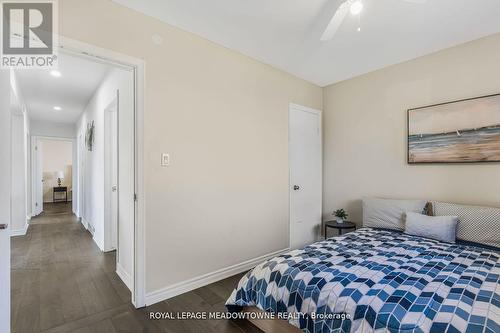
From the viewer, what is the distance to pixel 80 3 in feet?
6.02

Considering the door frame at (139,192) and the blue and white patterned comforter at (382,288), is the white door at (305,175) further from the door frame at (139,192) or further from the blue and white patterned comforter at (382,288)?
the door frame at (139,192)

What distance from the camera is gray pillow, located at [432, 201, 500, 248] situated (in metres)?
2.19

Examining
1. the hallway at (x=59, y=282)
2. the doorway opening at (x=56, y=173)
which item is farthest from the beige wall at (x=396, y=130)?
the doorway opening at (x=56, y=173)

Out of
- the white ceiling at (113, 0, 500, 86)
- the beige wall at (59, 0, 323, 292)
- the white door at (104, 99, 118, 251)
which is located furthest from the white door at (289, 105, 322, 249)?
the white door at (104, 99, 118, 251)

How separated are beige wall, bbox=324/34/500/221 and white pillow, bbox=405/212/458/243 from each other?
46 cm

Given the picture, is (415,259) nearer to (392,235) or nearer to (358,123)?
(392,235)

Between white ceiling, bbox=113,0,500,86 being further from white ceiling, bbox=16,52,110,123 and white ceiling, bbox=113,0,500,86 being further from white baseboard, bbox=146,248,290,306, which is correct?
white baseboard, bbox=146,248,290,306

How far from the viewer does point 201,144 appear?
8.32 feet

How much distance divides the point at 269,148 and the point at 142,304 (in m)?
2.13

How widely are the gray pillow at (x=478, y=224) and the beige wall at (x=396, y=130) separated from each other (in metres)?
0.27

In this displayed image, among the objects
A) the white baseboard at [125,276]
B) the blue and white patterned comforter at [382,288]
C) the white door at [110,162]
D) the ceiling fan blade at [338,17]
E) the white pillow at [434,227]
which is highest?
the ceiling fan blade at [338,17]

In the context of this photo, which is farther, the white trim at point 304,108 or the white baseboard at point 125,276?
the white trim at point 304,108

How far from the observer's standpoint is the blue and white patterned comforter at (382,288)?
3.92ft

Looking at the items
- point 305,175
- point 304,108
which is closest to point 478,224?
point 305,175
